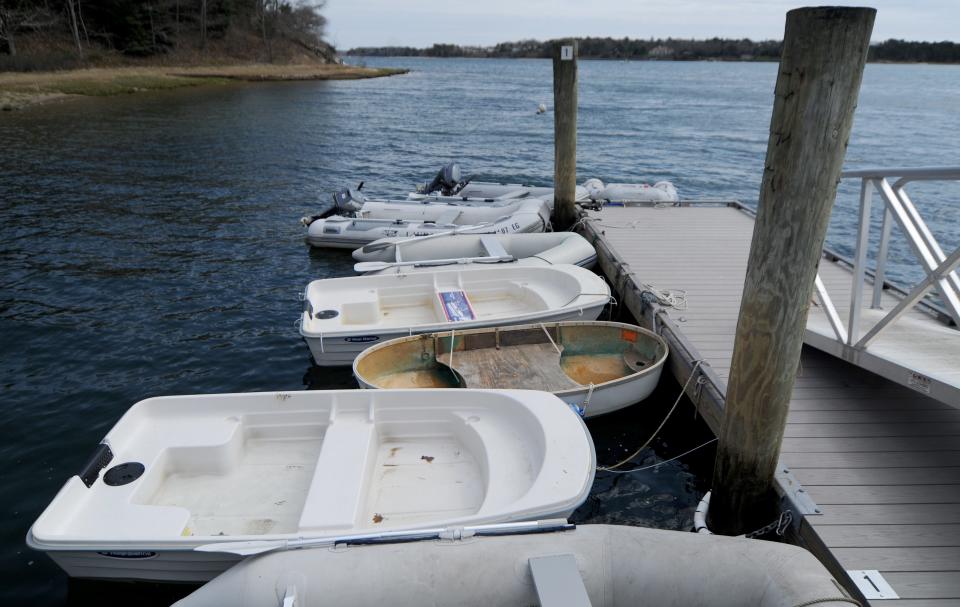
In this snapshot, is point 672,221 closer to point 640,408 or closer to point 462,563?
point 640,408

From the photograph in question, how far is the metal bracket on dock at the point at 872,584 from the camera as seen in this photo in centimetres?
370

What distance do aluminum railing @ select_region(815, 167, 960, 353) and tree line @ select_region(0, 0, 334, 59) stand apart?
50055 mm

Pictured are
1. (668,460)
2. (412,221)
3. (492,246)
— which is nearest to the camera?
(668,460)

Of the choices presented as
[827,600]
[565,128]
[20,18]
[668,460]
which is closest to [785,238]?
[827,600]

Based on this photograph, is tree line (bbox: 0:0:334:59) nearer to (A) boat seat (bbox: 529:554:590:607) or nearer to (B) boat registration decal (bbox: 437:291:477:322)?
(B) boat registration decal (bbox: 437:291:477:322)

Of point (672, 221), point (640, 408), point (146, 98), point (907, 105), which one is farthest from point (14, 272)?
point (907, 105)

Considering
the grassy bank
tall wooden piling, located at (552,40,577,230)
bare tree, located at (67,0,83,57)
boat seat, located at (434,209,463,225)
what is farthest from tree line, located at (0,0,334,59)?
tall wooden piling, located at (552,40,577,230)

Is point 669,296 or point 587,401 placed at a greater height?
point 669,296

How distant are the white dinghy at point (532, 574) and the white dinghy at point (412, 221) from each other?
8792mm

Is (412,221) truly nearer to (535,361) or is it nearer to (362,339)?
(362,339)

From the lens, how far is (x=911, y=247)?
4.79m

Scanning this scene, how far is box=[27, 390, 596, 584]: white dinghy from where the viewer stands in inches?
167

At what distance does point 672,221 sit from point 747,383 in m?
7.92

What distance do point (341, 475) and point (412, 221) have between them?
9180 mm
